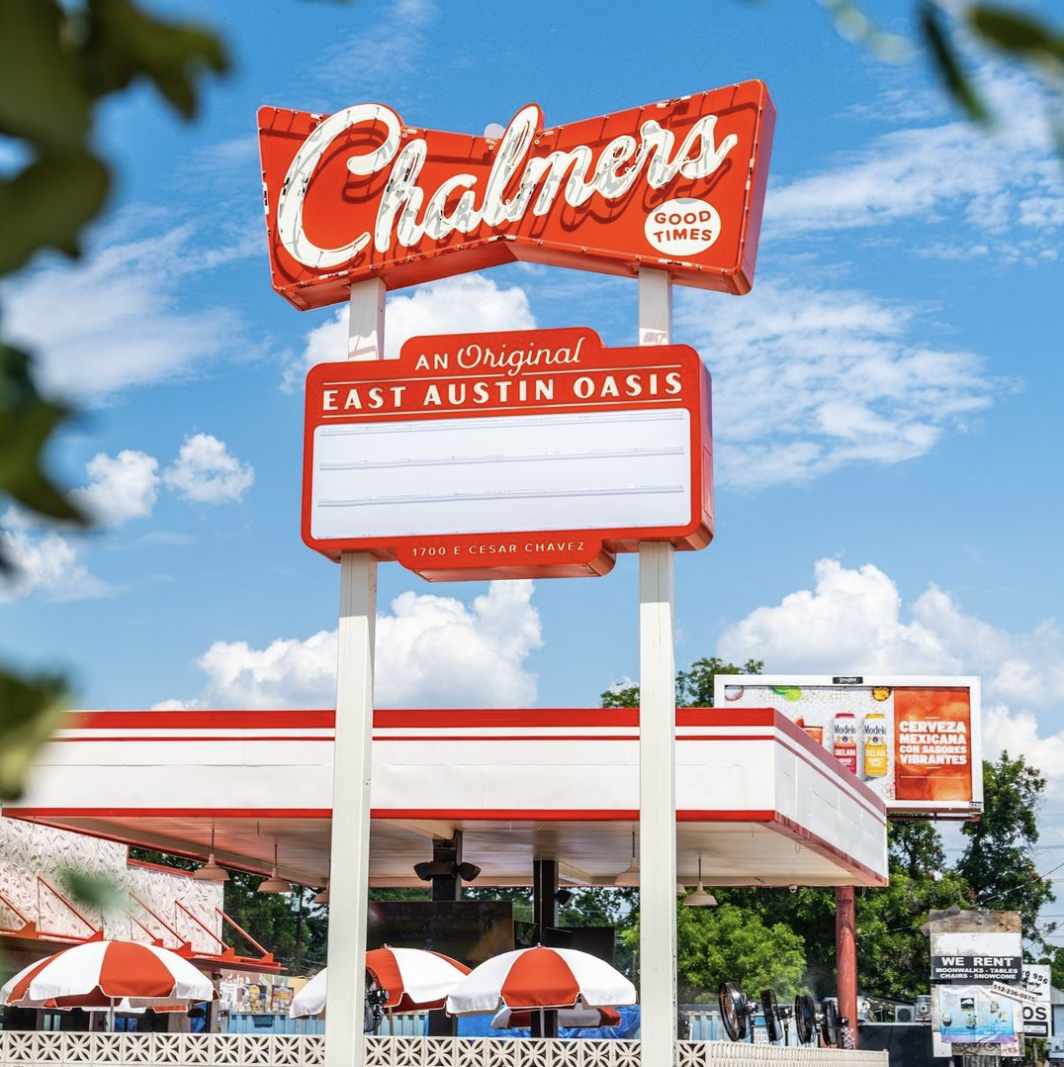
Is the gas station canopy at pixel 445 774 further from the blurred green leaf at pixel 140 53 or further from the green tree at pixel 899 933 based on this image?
the green tree at pixel 899 933

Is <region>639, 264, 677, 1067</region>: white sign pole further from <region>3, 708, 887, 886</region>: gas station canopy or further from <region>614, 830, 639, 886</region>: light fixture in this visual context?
<region>614, 830, 639, 886</region>: light fixture

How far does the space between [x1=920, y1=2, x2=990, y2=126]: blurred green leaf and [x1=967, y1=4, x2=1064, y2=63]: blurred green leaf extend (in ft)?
0.11

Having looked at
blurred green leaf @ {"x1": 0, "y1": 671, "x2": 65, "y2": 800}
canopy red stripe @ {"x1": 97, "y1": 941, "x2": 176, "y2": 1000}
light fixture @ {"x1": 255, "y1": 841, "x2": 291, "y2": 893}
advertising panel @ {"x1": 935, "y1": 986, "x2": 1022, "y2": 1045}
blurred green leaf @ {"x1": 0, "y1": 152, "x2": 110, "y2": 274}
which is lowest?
advertising panel @ {"x1": 935, "y1": 986, "x2": 1022, "y2": 1045}

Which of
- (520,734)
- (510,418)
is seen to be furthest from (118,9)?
(520,734)

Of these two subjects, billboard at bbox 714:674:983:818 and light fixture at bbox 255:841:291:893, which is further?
billboard at bbox 714:674:983:818

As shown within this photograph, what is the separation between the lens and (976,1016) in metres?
38.7

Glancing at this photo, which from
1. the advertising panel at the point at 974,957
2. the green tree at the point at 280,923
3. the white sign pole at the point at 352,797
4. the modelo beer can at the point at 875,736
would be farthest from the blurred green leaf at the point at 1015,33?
the green tree at the point at 280,923

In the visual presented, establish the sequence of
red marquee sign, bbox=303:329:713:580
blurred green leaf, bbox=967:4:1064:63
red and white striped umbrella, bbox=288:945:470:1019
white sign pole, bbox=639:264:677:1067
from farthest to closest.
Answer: red and white striped umbrella, bbox=288:945:470:1019, red marquee sign, bbox=303:329:713:580, white sign pole, bbox=639:264:677:1067, blurred green leaf, bbox=967:4:1064:63

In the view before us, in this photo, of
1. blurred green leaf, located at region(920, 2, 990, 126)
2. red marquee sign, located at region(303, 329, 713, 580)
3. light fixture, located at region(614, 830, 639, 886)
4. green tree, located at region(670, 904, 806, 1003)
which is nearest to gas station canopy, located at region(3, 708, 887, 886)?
red marquee sign, located at region(303, 329, 713, 580)

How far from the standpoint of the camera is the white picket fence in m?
13.1

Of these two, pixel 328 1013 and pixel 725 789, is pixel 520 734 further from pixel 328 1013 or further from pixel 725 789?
pixel 328 1013

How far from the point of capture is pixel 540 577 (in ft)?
45.4

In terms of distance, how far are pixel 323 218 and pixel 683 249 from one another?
3.18 m

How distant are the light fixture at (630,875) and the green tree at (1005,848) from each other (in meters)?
37.0
